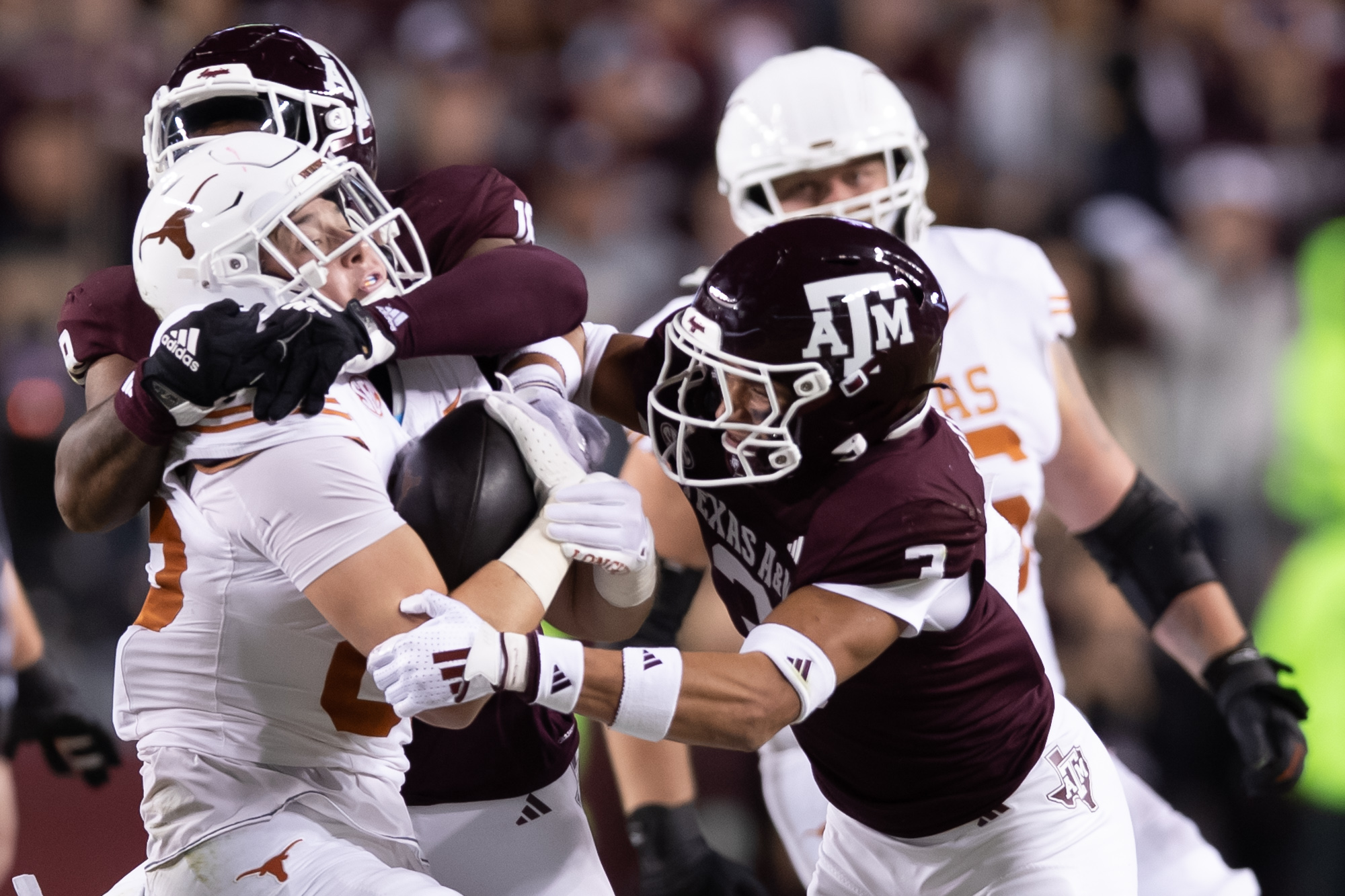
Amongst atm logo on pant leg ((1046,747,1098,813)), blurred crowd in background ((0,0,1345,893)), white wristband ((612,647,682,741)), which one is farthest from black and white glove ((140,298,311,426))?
blurred crowd in background ((0,0,1345,893))

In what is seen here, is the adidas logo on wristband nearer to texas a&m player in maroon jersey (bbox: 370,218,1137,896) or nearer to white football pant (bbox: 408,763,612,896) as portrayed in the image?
texas a&m player in maroon jersey (bbox: 370,218,1137,896)

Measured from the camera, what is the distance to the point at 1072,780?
106 inches

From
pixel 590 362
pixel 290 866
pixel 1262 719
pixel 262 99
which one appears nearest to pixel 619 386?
pixel 590 362

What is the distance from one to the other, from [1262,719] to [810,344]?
6.07 ft

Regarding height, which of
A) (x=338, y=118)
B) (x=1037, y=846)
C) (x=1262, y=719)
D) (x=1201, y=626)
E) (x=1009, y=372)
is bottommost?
(x=1262, y=719)

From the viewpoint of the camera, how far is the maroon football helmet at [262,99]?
9.51 ft

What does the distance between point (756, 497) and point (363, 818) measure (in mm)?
843

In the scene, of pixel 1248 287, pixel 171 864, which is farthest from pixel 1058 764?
pixel 1248 287

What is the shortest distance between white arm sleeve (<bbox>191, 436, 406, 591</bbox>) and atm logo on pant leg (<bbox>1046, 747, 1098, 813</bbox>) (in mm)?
1291

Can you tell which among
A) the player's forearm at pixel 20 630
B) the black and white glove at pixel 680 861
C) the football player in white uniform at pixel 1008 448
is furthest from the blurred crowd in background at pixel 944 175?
the football player in white uniform at pixel 1008 448

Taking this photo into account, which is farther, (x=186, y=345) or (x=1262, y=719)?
(x=1262, y=719)

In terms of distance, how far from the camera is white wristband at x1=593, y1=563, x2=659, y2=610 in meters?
2.52

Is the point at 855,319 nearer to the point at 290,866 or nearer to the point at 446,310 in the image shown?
the point at 446,310

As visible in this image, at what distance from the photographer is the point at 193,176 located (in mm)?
2371
